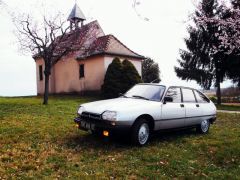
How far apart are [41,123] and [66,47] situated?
35.6 ft

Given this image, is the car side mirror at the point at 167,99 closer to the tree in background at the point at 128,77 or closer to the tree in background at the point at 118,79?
the tree in background at the point at 118,79

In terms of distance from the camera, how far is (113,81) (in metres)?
26.7

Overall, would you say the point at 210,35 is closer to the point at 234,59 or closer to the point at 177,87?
the point at 234,59

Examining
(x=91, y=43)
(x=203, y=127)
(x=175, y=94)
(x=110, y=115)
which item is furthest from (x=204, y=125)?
(x=91, y=43)

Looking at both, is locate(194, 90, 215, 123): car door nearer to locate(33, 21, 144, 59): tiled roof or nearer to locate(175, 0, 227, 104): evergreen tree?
locate(33, 21, 144, 59): tiled roof

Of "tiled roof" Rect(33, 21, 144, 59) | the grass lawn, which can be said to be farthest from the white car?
"tiled roof" Rect(33, 21, 144, 59)

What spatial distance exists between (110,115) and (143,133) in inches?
44.2

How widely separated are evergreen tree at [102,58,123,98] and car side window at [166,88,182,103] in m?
16.6

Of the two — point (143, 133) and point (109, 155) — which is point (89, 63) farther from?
point (109, 155)

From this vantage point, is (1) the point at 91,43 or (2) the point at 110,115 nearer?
(2) the point at 110,115

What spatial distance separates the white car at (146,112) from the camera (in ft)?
25.6

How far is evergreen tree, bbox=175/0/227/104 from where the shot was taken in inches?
1225

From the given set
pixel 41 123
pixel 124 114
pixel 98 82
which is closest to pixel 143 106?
pixel 124 114

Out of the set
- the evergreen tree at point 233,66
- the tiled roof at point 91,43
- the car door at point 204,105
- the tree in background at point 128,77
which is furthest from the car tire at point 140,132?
the evergreen tree at point 233,66
